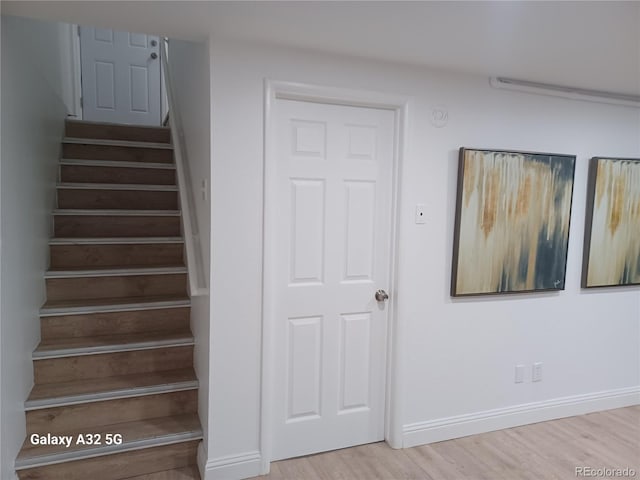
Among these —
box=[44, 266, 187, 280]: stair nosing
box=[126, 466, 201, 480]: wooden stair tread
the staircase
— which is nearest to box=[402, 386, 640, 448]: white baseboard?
box=[126, 466, 201, 480]: wooden stair tread

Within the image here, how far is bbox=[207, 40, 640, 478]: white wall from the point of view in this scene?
2.10 m

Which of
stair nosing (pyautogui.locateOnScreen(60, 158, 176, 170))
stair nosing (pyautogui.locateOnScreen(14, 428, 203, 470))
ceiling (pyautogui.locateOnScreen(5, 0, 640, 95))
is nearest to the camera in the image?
ceiling (pyautogui.locateOnScreen(5, 0, 640, 95))

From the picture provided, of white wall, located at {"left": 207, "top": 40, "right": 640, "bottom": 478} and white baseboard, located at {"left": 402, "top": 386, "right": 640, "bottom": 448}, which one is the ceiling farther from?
white baseboard, located at {"left": 402, "top": 386, "right": 640, "bottom": 448}

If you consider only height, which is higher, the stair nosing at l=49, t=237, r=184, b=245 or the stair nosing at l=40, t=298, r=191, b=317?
the stair nosing at l=49, t=237, r=184, b=245

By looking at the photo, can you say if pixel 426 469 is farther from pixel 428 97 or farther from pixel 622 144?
pixel 622 144

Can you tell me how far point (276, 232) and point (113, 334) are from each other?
1184 mm

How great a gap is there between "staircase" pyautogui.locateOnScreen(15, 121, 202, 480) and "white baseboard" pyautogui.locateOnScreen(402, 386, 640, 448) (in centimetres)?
125

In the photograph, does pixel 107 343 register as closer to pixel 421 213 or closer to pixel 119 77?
pixel 421 213

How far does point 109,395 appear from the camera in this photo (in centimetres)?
227

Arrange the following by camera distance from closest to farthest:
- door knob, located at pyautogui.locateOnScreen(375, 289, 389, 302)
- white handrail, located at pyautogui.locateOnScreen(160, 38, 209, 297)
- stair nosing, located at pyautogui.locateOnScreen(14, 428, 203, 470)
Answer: stair nosing, located at pyautogui.locateOnScreen(14, 428, 203, 470)
white handrail, located at pyautogui.locateOnScreen(160, 38, 209, 297)
door knob, located at pyautogui.locateOnScreen(375, 289, 389, 302)

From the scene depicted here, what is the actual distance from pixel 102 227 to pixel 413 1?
8.06 ft

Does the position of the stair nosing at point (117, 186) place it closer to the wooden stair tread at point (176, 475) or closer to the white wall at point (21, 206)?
the white wall at point (21, 206)

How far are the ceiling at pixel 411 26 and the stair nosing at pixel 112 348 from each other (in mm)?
1579

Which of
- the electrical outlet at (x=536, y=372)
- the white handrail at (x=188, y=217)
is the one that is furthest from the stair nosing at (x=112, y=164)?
the electrical outlet at (x=536, y=372)
